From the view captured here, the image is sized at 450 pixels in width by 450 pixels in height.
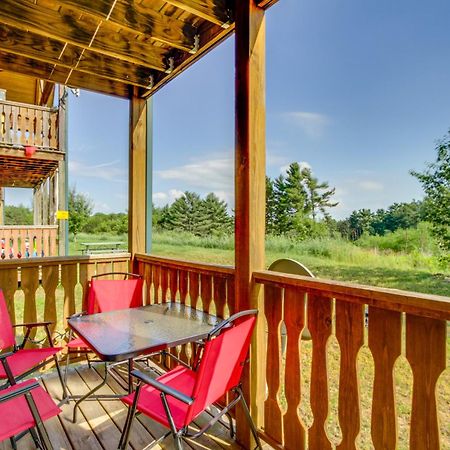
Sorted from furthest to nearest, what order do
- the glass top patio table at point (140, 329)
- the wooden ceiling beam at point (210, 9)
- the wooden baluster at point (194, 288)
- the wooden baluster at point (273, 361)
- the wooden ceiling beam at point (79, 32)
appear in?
the wooden baluster at point (194, 288) < the wooden ceiling beam at point (79, 32) < the wooden ceiling beam at point (210, 9) < the wooden baluster at point (273, 361) < the glass top patio table at point (140, 329)

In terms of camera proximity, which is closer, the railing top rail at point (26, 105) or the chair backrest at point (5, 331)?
the chair backrest at point (5, 331)

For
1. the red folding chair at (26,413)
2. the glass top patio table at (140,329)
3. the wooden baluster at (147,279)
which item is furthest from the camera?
the wooden baluster at (147,279)

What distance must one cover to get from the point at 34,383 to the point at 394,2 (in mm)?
4655

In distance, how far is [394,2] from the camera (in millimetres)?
3520

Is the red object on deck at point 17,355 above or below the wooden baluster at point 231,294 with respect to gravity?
below

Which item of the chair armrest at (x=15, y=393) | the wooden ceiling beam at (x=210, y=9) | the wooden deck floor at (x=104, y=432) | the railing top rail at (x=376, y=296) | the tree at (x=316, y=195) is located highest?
the wooden ceiling beam at (x=210, y=9)

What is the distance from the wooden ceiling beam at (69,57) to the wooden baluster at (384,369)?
2.84m

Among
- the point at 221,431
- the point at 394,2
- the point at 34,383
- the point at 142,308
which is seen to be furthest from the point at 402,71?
the point at 34,383

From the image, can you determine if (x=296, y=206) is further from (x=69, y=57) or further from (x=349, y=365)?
(x=69, y=57)

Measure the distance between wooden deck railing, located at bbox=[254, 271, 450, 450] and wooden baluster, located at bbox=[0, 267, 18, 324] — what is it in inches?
84.1

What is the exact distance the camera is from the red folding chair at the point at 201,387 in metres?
1.32

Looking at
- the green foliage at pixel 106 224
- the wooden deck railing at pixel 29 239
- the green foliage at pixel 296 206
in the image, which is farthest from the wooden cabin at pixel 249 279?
the wooden deck railing at pixel 29 239

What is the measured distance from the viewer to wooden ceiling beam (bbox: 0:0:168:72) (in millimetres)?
2104

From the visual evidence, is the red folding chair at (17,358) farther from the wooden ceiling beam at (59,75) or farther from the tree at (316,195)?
the tree at (316,195)
